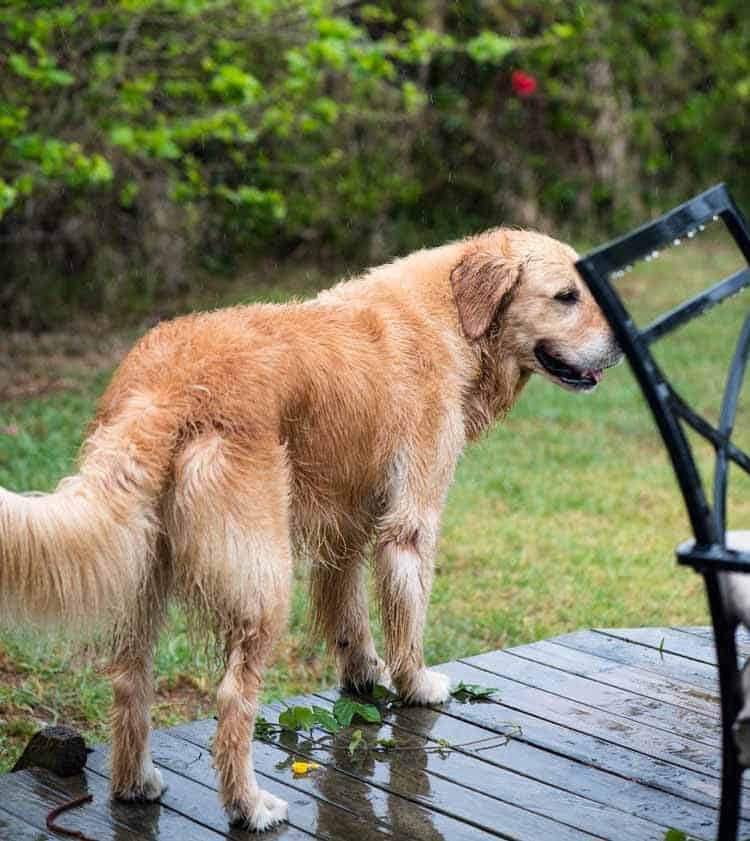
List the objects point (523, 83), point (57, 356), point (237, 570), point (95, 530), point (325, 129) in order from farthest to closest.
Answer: point (523, 83) < point (325, 129) < point (57, 356) < point (237, 570) < point (95, 530)

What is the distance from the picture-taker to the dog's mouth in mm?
4023

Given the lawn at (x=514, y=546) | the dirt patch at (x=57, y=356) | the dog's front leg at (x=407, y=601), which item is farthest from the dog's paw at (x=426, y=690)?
the dirt patch at (x=57, y=356)

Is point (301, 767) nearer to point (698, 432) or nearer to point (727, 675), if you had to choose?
point (727, 675)

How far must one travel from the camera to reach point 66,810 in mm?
3184

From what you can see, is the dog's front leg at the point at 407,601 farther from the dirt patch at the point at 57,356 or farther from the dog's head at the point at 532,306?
the dirt patch at the point at 57,356

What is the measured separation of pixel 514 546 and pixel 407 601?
10.0ft

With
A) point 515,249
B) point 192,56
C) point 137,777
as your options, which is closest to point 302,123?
point 192,56

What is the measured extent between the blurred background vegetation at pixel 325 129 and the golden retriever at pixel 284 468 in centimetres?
347

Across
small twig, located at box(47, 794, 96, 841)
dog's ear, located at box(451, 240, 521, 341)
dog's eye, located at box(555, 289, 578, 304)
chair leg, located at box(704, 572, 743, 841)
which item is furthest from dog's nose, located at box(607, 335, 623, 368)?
small twig, located at box(47, 794, 96, 841)

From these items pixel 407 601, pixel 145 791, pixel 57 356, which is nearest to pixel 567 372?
pixel 407 601

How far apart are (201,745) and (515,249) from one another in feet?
5.67

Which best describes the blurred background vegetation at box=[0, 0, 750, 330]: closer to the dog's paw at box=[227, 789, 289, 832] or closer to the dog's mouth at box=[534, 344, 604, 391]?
the dog's mouth at box=[534, 344, 604, 391]

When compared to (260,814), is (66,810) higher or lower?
lower

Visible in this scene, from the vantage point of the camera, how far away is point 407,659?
3.83m
